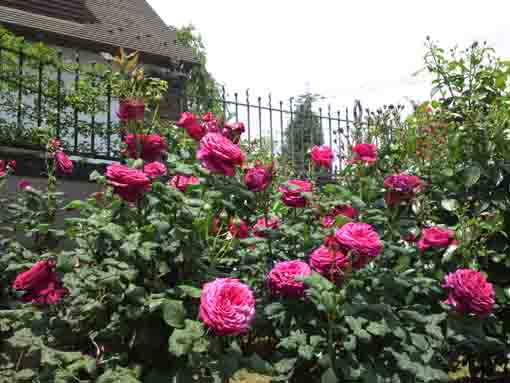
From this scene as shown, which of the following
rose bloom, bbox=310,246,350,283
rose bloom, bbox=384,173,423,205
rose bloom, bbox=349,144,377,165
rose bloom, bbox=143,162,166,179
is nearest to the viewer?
rose bloom, bbox=310,246,350,283

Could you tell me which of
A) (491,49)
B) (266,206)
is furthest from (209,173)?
(491,49)

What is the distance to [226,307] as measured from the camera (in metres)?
1.49

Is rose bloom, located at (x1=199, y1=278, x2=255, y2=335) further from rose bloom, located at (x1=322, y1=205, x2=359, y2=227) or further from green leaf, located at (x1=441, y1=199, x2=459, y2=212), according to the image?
green leaf, located at (x1=441, y1=199, x2=459, y2=212)

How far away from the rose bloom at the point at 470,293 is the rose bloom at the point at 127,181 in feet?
4.54

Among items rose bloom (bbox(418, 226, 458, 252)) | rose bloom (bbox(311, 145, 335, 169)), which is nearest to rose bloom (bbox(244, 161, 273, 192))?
rose bloom (bbox(311, 145, 335, 169))

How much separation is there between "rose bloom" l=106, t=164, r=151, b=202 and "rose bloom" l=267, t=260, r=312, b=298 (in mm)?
620

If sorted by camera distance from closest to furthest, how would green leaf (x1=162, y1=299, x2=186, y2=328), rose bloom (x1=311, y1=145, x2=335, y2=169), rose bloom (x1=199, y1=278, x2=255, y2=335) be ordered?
rose bloom (x1=199, y1=278, x2=255, y2=335) → green leaf (x1=162, y1=299, x2=186, y2=328) → rose bloom (x1=311, y1=145, x2=335, y2=169)

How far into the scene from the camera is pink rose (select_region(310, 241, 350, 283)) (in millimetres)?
1899

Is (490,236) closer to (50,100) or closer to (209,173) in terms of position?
(209,173)

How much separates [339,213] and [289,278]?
2.00 feet

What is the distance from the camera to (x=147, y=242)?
72.4 inches

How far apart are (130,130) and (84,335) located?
0.85 m

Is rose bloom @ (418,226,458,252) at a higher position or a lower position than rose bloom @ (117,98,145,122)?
lower

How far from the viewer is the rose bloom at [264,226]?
2363mm
